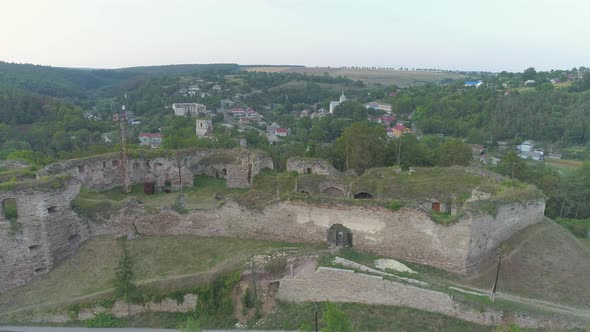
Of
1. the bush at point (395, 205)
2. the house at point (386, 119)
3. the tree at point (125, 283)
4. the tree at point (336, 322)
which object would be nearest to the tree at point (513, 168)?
the bush at point (395, 205)

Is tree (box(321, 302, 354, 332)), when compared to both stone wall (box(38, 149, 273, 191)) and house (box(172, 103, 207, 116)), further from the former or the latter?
house (box(172, 103, 207, 116))

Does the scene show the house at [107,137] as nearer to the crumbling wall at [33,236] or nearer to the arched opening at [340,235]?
the crumbling wall at [33,236]

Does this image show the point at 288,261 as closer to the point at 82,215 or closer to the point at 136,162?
the point at 82,215

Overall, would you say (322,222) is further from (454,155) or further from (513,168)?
(513,168)

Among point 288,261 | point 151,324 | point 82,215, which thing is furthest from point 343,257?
point 82,215

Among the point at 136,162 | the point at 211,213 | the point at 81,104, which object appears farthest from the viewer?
the point at 81,104

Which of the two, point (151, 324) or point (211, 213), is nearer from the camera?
point (151, 324)

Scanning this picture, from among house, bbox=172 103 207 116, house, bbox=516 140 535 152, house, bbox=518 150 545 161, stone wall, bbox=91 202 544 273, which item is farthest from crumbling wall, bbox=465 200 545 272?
house, bbox=172 103 207 116
